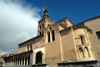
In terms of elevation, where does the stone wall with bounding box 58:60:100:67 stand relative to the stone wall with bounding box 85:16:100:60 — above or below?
below

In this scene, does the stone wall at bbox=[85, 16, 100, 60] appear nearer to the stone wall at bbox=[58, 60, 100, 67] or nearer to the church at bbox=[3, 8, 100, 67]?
A: the church at bbox=[3, 8, 100, 67]

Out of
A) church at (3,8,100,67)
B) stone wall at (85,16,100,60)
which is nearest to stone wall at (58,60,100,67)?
church at (3,8,100,67)

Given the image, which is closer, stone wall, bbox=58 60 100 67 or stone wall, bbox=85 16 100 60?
stone wall, bbox=58 60 100 67

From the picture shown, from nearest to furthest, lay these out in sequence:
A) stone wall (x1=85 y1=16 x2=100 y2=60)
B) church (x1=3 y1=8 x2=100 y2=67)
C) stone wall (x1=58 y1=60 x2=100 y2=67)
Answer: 1. stone wall (x1=58 y1=60 x2=100 y2=67)
2. church (x1=3 y1=8 x2=100 y2=67)
3. stone wall (x1=85 y1=16 x2=100 y2=60)

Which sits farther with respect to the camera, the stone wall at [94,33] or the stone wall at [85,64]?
the stone wall at [94,33]

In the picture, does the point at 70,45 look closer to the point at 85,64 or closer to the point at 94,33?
the point at 94,33

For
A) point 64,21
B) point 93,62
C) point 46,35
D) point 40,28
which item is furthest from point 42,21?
point 93,62

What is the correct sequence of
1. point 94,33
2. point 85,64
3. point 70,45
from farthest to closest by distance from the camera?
point 94,33 → point 70,45 → point 85,64

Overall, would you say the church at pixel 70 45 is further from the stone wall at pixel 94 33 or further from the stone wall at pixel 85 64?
the stone wall at pixel 85 64

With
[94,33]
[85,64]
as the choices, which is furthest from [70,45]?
[85,64]

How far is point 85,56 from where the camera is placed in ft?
31.8

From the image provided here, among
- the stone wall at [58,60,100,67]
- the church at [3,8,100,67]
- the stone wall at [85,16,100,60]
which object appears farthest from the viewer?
the stone wall at [85,16,100,60]

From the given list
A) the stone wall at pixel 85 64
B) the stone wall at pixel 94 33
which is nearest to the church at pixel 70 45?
the stone wall at pixel 94 33

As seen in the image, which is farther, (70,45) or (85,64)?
(70,45)
